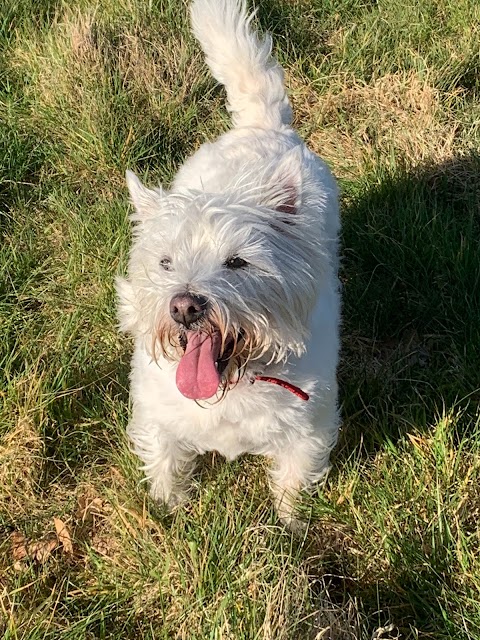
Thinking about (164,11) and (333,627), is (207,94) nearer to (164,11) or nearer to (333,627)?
(164,11)

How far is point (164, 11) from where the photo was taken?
4.78 m

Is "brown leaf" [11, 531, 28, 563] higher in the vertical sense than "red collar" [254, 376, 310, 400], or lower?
lower

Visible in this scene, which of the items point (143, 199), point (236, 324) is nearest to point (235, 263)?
point (236, 324)

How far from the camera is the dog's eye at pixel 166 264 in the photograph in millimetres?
2226

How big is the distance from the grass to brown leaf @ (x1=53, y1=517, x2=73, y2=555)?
0.06 feet

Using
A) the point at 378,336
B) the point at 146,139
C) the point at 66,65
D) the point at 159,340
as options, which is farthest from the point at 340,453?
the point at 66,65

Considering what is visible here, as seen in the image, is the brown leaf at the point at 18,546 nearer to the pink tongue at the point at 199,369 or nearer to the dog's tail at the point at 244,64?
the pink tongue at the point at 199,369

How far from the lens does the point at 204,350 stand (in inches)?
85.7

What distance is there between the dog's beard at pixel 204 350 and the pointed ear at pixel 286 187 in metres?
0.43

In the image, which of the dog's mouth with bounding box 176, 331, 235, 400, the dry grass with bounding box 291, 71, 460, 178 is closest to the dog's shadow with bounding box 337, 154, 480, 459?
the dry grass with bounding box 291, 71, 460, 178

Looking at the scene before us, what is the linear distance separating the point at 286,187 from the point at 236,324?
0.52 m

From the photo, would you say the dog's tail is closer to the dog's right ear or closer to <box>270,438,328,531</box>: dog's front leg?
the dog's right ear

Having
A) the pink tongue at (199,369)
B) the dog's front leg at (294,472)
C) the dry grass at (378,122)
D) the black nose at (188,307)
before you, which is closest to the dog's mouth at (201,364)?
the pink tongue at (199,369)

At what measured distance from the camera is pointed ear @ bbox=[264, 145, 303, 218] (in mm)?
2285
